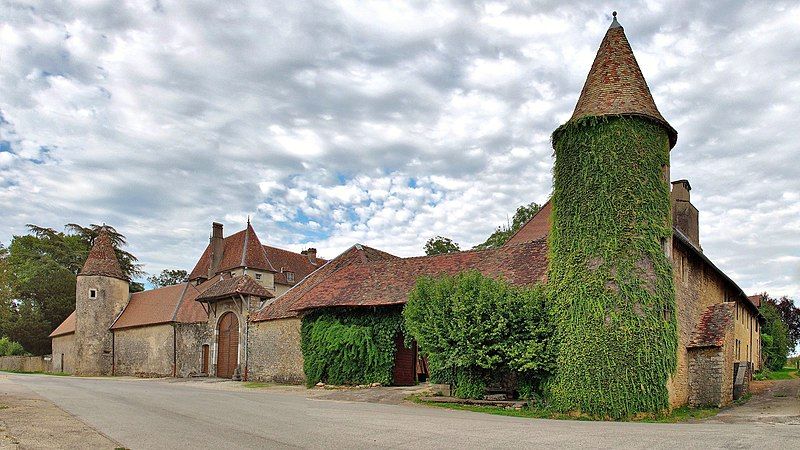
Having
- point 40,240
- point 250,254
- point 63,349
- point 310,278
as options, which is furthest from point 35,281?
point 310,278

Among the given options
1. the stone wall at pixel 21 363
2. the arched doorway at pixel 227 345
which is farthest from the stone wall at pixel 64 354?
the arched doorway at pixel 227 345

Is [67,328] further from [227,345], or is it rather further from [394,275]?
[394,275]

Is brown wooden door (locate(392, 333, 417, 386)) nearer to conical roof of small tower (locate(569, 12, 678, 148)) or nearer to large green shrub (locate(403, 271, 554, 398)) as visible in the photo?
large green shrub (locate(403, 271, 554, 398))

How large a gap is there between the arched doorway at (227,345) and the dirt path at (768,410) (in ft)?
77.6

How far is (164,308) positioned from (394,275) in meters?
21.7

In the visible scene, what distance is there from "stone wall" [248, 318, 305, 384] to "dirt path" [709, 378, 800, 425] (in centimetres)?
1653

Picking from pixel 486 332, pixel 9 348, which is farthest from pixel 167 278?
pixel 486 332

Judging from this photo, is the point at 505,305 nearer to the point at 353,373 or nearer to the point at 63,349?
the point at 353,373

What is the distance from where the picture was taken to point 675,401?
18.3m

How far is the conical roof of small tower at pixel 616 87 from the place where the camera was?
1889 centimetres

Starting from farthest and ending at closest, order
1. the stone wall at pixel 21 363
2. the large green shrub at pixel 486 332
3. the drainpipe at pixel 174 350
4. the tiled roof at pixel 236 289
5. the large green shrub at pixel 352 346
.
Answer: the stone wall at pixel 21 363 → the drainpipe at pixel 174 350 → the tiled roof at pixel 236 289 → the large green shrub at pixel 352 346 → the large green shrub at pixel 486 332

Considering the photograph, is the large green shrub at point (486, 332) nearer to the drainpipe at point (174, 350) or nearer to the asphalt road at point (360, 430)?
the asphalt road at point (360, 430)

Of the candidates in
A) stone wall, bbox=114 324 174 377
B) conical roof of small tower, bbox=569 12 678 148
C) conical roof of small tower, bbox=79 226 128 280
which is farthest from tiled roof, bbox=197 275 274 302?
conical roof of small tower, bbox=569 12 678 148

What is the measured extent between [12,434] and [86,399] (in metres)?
8.05
